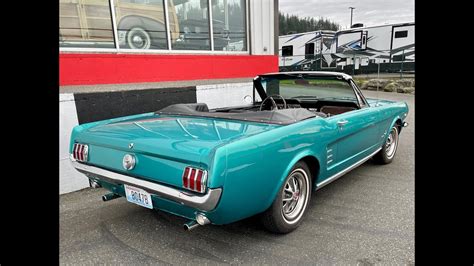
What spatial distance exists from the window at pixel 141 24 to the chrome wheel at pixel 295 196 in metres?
3.40

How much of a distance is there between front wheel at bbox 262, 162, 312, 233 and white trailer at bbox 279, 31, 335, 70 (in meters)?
19.6

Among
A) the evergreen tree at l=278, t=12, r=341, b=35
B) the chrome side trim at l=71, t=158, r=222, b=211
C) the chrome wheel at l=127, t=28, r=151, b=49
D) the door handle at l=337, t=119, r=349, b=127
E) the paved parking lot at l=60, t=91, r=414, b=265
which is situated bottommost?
the paved parking lot at l=60, t=91, r=414, b=265

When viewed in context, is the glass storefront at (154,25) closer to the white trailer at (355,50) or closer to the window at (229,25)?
the window at (229,25)

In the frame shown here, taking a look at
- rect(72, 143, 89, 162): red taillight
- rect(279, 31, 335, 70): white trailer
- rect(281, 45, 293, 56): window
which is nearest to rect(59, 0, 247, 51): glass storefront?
rect(72, 143, 89, 162): red taillight

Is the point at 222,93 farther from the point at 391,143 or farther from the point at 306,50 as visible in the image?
the point at 306,50

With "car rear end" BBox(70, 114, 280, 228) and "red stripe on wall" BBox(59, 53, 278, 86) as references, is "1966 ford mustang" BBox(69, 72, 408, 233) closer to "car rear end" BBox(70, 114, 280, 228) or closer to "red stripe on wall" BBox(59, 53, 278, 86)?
"car rear end" BBox(70, 114, 280, 228)

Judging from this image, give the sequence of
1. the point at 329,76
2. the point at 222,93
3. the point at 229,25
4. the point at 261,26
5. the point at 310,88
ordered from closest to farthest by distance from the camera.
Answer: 1. the point at 329,76
2. the point at 310,88
3. the point at 222,93
4. the point at 229,25
5. the point at 261,26

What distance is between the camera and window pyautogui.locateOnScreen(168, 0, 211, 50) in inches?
212

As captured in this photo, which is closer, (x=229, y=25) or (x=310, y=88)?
(x=310, y=88)

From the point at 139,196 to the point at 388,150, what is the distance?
3626 mm

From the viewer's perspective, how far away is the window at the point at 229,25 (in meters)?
5.91

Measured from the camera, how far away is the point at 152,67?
492 centimetres

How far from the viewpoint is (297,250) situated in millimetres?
2480

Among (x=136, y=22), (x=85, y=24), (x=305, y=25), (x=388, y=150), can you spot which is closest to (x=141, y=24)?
(x=136, y=22)
